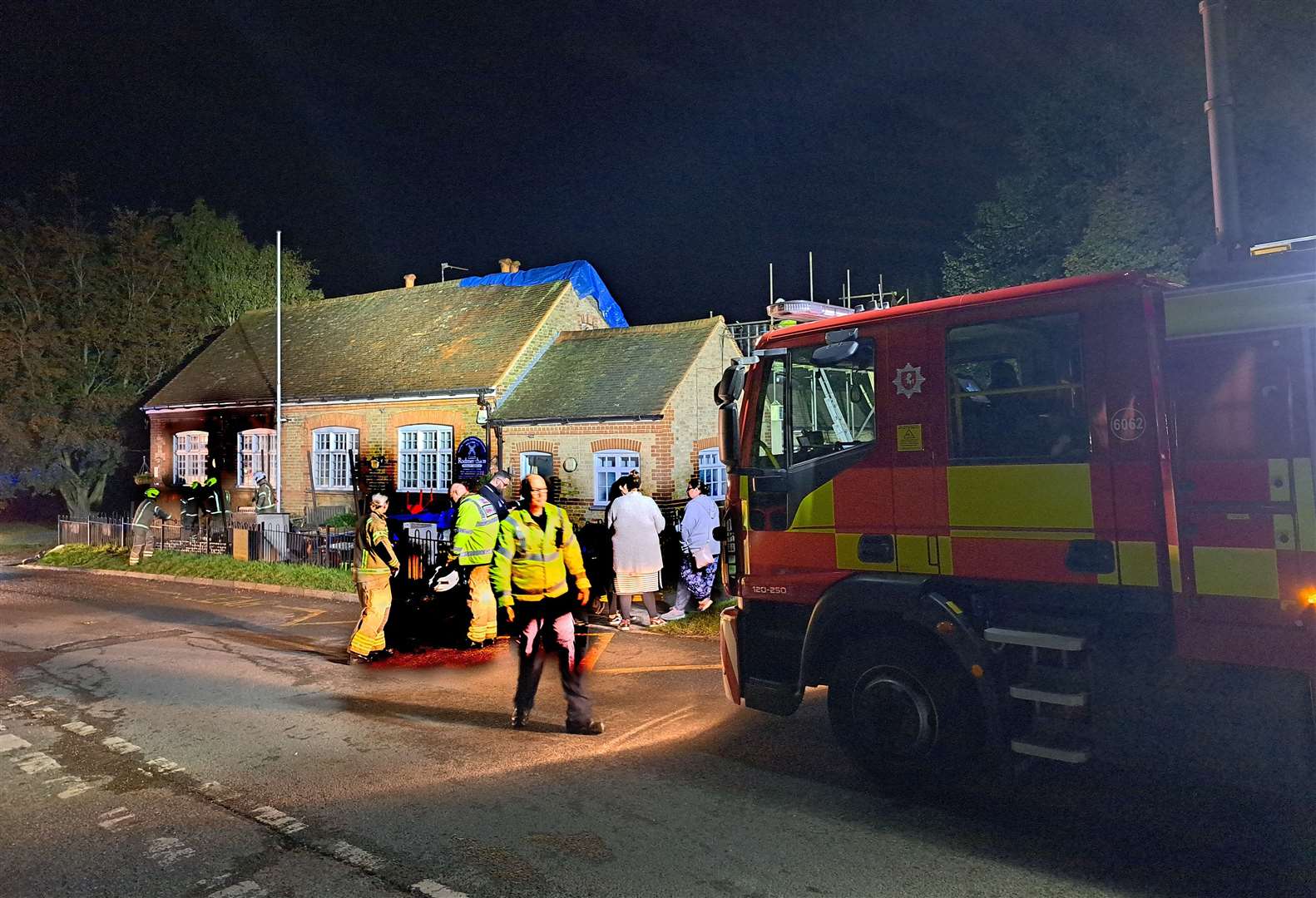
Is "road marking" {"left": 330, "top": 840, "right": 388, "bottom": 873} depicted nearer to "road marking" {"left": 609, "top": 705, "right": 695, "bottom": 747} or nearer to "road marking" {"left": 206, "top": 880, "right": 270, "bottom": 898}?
"road marking" {"left": 206, "top": 880, "right": 270, "bottom": 898}

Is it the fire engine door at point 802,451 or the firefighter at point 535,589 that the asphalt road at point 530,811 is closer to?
the firefighter at point 535,589

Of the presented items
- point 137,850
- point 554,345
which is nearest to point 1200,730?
point 137,850

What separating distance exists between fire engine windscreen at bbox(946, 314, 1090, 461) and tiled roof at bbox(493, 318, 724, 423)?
12.2 m

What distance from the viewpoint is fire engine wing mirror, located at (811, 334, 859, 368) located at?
210 inches

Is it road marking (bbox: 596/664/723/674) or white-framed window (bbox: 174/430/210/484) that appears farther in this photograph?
white-framed window (bbox: 174/430/210/484)

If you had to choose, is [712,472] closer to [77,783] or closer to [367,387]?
[367,387]

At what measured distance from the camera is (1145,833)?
438cm

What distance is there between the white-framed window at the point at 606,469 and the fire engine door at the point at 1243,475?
13974 millimetres

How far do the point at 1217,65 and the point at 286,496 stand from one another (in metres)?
22.3

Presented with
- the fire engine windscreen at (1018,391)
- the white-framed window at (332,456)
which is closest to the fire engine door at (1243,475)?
the fire engine windscreen at (1018,391)

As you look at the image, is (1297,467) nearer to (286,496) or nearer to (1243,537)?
(1243,537)

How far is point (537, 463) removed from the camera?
62.8ft

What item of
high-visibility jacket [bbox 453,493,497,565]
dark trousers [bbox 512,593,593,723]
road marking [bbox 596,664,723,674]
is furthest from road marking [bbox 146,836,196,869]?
road marking [bbox 596,664,723,674]

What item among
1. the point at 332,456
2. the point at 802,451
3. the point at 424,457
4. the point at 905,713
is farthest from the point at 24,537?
the point at 905,713
